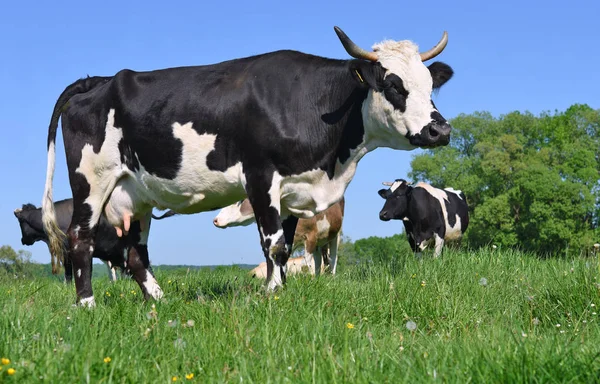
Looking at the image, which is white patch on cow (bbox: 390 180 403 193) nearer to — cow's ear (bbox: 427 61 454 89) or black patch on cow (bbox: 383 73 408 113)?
cow's ear (bbox: 427 61 454 89)

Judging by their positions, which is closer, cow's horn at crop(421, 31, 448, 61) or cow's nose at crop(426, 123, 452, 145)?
cow's nose at crop(426, 123, 452, 145)

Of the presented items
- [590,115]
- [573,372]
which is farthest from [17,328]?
[590,115]

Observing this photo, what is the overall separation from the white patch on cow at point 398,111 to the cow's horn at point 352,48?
0.37ft

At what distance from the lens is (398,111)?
7289 mm

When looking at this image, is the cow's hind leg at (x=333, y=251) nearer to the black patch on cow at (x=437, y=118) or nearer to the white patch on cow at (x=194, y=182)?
the white patch on cow at (x=194, y=182)

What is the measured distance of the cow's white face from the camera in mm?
7152

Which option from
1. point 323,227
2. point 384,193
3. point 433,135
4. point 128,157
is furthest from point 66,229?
point 433,135

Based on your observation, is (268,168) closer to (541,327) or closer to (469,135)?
(541,327)

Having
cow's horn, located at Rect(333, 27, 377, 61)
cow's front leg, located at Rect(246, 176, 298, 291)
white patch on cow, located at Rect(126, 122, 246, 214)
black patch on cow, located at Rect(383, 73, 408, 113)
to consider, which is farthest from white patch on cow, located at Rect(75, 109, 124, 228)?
black patch on cow, located at Rect(383, 73, 408, 113)

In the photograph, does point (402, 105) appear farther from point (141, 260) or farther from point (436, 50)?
point (141, 260)

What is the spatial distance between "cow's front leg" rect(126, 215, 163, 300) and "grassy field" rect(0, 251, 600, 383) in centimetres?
206

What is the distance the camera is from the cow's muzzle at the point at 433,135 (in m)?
7.05

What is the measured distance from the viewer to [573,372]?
346 cm

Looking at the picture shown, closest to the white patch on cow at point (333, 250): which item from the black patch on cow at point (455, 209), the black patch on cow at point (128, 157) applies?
the black patch on cow at point (455, 209)
